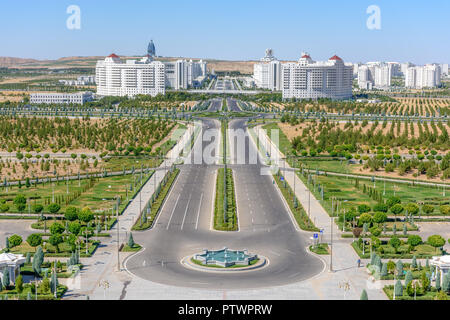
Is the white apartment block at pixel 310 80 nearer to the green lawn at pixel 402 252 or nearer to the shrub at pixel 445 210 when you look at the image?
the shrub at pixel 445 210

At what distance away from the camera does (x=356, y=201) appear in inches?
2266

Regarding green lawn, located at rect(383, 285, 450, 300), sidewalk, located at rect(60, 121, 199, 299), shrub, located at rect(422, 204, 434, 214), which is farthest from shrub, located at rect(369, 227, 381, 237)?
sidewalk, located at rect(60, 121, 199, 299)

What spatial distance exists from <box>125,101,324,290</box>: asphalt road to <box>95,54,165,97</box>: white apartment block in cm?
11838

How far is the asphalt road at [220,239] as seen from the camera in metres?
36.9

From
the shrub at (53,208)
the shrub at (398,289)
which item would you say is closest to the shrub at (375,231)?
the shrub at (398,289)

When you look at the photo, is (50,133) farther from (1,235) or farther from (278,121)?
(1,235)

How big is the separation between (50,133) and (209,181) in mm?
40852

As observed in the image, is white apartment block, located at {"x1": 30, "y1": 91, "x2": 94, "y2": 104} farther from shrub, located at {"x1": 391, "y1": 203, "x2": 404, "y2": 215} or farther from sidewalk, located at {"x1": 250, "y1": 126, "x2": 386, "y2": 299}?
shrub, located at {"x1": 391, "y1": 203, "x2": 404, "y2": 215}

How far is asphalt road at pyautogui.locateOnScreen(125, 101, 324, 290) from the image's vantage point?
121 ft

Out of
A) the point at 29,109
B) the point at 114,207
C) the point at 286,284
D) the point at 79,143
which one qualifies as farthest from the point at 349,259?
the point at 29,109

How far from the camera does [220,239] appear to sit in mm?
45125

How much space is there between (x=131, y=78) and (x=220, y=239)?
14474 centimetres

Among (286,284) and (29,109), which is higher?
(29,109)

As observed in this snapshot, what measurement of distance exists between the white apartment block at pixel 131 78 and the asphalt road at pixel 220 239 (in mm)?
118383
